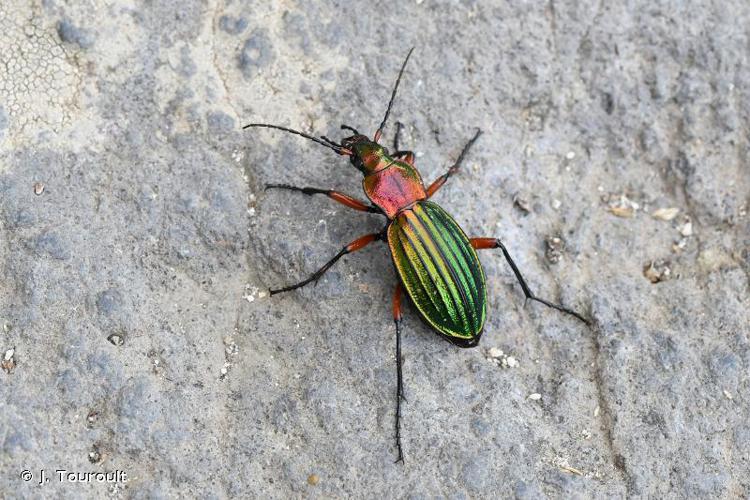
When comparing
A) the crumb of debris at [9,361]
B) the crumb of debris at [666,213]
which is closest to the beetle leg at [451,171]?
the crumb of debris at [666,213]

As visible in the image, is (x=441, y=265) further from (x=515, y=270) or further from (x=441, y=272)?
(x=515, y=270)

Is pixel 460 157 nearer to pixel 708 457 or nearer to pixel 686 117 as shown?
pixel 686 117

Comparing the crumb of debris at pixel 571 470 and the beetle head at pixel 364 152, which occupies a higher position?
the beetle head at pixel 364 152

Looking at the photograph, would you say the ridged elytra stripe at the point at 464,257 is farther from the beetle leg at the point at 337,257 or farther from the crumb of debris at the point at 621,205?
the crumb of debris at the point at 621,205

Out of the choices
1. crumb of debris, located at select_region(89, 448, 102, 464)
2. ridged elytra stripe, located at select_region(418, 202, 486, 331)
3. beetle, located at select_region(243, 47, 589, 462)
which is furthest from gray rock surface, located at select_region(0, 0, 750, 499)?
ridged elytra stripe, located at select_region(418, 202, 486, 331)

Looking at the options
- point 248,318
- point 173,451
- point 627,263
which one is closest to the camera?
point 173,451

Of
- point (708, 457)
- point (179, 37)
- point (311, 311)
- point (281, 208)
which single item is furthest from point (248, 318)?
point (708, 457)
